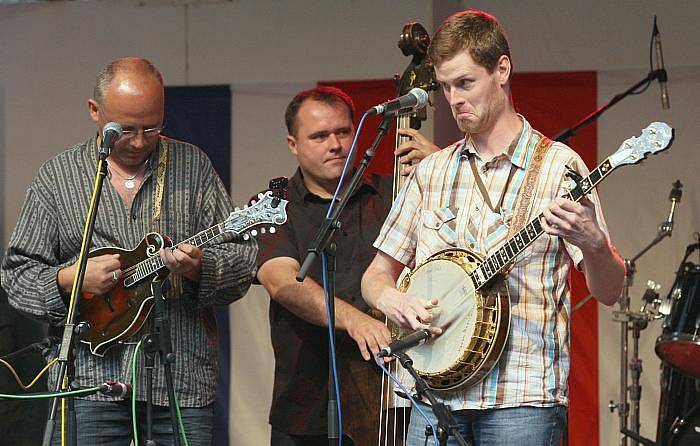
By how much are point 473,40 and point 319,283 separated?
142 cm

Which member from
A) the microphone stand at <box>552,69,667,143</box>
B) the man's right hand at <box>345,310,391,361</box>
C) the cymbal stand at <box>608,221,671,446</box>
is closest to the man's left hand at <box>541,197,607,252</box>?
the man's right hand at <box>345,310,391,361</box>

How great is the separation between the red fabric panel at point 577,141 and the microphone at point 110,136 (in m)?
2.75

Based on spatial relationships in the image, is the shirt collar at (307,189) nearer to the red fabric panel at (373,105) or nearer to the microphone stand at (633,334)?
the red fabric panel at (373,105)

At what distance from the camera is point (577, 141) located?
20.0ft

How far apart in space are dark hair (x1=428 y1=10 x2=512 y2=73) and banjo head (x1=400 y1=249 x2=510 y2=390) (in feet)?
1.88

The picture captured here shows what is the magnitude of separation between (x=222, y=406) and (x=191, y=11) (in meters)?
2.46

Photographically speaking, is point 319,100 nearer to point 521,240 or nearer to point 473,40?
point 473,40

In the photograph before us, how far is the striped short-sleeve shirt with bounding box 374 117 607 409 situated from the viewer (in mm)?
2988

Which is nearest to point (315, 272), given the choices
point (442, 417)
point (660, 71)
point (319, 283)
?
point (319, 283)

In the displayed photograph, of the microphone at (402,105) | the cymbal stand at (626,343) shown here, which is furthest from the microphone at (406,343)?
the cymbal stand at (626,343)

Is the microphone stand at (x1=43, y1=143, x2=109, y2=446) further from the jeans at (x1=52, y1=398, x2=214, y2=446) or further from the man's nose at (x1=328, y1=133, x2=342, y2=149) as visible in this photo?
the man's nose at (x1=328, y1=133, x2=342, y2=149)

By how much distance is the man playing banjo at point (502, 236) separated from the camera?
2.97 m

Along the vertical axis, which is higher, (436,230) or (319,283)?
(436,230)

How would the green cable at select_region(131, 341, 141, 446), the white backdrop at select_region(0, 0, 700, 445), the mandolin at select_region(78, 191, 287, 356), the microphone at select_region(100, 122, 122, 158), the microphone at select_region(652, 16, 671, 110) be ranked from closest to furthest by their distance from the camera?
the microphone at select_region(100, 122, 122, 158), the green cable at select_region(131, 341, 141, 446), the mandolin at select_region(78, 191, 287, 356), the microphone at select_region(652, 16, 671, 110), the white backdrop at select_region(0, 0, 700, 445)
